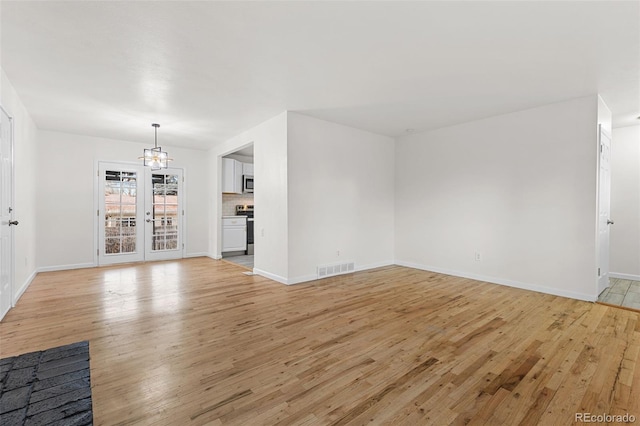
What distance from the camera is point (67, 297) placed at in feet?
12.8

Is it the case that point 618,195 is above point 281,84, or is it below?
below

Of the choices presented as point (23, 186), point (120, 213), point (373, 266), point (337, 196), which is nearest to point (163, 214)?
point (120, 213)

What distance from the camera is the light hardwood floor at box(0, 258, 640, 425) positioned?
68.0 inches

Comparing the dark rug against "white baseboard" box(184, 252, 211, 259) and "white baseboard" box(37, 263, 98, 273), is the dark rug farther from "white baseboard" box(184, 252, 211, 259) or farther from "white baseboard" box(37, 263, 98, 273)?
"white baseboard" box(184, 252, 211, 259)

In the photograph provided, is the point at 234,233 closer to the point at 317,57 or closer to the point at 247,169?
the point at 247,169

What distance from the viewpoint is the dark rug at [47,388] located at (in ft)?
5.43

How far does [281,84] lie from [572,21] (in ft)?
8.91

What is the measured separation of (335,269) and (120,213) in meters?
4.84

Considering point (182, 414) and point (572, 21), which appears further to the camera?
point (572, 21)

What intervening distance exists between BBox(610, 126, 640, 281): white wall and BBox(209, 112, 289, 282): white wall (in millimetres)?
5497

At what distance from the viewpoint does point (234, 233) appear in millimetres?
7512

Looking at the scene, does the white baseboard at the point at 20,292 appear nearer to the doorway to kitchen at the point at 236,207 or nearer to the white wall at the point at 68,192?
the white wall at the point at 68,192

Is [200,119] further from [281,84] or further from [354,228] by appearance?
[354,228]

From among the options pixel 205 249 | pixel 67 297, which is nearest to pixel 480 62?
pixel 67 297
